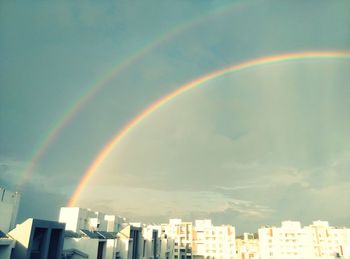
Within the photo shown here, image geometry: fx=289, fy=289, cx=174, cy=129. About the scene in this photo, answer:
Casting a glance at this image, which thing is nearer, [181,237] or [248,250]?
[181,237]

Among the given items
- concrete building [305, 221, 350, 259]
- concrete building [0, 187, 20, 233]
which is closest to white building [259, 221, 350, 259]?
concrete building [305, 221, 350, 259]

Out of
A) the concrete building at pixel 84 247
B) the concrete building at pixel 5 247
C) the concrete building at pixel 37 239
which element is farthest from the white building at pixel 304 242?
the concrete building at pixel 5 247

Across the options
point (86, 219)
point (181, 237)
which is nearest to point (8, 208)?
point (86, 219)

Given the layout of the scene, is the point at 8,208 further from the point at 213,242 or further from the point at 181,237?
the point at 213,242

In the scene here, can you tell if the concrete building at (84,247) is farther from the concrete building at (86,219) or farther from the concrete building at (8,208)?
the concrete building at (86,219)

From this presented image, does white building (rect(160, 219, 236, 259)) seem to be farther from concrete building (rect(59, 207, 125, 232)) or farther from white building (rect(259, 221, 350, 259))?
concrete building (rect(59, 207, 125, 232))

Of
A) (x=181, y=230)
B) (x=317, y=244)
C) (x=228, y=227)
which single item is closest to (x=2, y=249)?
(x=181, y=230)
